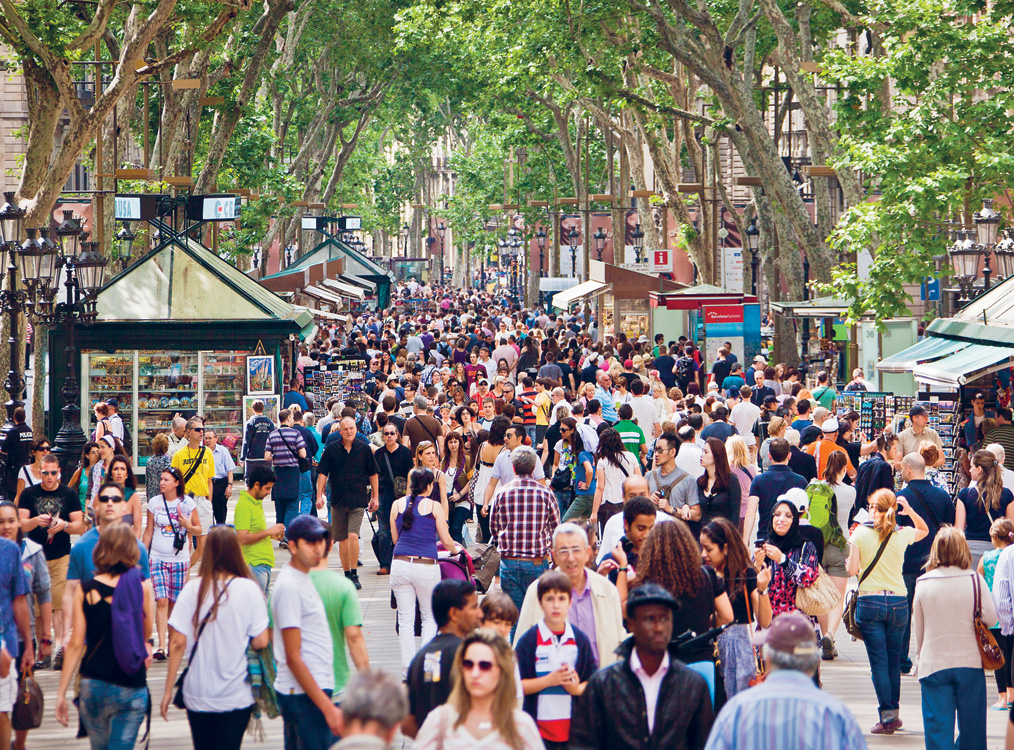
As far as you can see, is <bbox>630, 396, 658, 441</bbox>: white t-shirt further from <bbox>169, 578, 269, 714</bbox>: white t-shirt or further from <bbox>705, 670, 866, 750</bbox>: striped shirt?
<bbox>705, 670, 866, 750</bbox>: striped shirt

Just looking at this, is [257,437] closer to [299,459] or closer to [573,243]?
[299,459]

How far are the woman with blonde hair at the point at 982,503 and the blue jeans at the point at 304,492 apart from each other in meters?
6.50

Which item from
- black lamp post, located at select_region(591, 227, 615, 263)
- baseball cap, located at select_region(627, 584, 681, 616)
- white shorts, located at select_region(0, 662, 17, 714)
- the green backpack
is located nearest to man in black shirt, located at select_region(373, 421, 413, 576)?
the green backpack

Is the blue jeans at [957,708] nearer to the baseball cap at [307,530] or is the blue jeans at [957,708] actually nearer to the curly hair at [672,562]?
the curly hair at [672,562]

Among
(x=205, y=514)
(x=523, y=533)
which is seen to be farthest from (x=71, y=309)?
(x=523, y=533)

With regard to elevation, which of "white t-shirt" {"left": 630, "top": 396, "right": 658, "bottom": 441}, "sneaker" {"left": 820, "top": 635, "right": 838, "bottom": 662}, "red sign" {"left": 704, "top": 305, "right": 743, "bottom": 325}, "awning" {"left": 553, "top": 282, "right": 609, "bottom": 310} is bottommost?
"sneaker" {"left": 820, "top": 635, "right": 838, "bottom": 662}

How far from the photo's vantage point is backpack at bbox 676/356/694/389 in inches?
981

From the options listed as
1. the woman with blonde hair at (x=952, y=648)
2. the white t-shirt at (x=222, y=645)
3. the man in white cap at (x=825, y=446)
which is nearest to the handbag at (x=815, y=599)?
the woman with blonde hair at (x=952, y=648)

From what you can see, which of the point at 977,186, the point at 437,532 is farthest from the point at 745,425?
the point at 437,532

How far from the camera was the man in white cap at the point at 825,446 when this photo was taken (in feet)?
43.0

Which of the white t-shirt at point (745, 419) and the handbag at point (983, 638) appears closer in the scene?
the handbag at point (983, 638)

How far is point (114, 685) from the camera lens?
22.0 feet

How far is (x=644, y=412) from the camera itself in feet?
54.3

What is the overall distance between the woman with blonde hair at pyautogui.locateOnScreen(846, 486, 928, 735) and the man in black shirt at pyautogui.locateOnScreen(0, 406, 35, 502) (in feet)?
26.7
